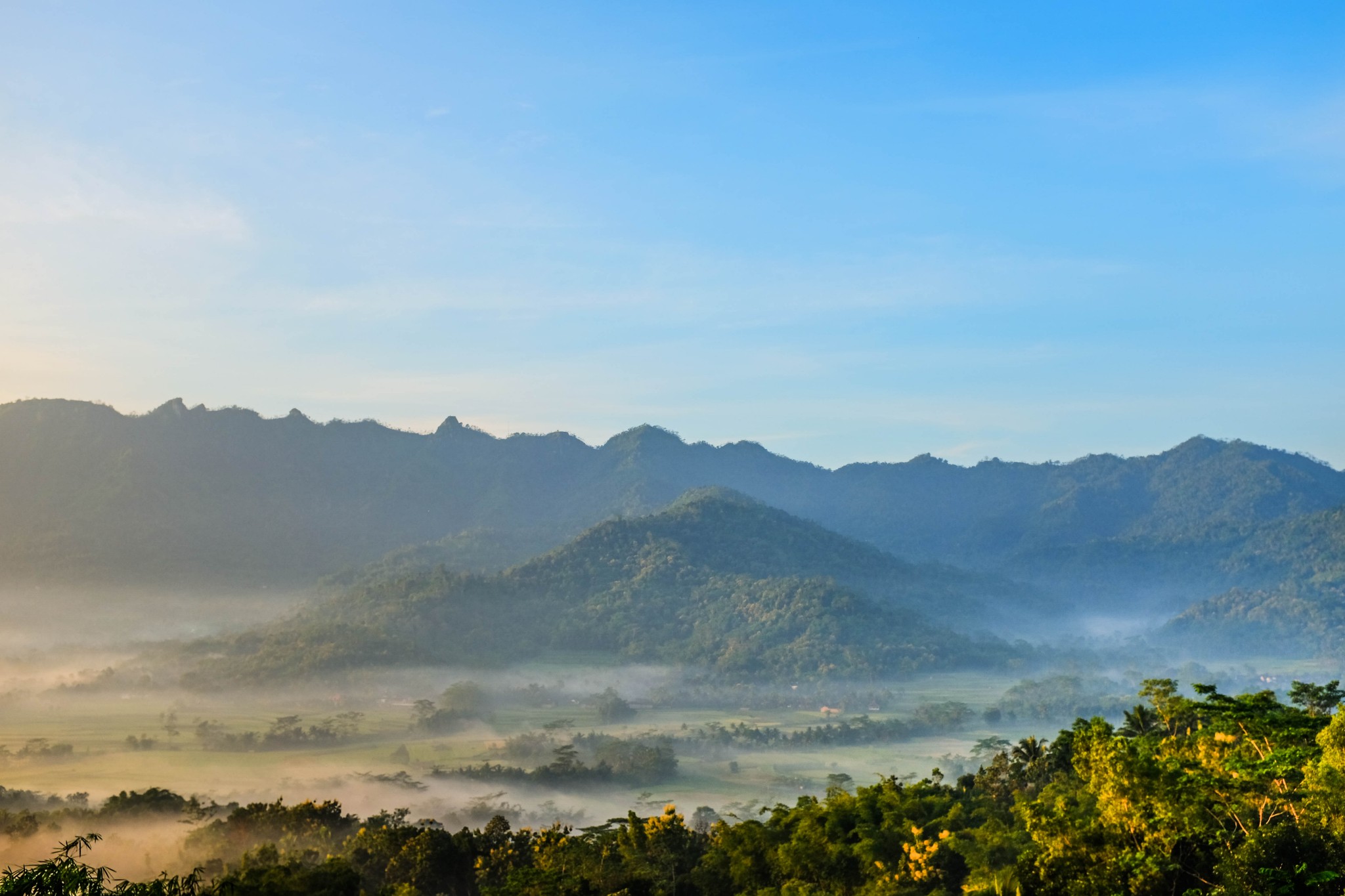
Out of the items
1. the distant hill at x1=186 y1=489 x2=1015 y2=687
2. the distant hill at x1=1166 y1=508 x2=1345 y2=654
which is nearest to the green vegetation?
the distant hill at x1=186 y1=489 x2=1015 y2=687

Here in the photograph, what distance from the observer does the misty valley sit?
73.8ft

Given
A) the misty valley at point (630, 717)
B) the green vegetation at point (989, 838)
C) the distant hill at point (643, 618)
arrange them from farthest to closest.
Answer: the distant hill at point (643, 618) < the misty valley at point (630, 717) < the green vegetation at point (989, 838)

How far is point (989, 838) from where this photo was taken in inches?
1064

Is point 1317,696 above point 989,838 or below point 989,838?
above

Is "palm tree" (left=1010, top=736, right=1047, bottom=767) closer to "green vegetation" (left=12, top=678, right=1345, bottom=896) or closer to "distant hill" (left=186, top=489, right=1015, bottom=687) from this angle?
"green vegetation" (left=12, top=678, right=1345, bottom=896)

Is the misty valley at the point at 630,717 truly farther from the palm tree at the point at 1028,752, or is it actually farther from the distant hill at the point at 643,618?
the distant hill at the point at 643,618

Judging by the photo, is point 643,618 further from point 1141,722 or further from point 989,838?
point 989,838

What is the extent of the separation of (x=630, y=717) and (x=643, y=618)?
29616 mm

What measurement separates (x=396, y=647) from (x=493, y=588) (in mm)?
21806

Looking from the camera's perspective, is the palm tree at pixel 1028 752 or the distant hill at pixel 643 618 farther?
the distant hill at pixel 643 618

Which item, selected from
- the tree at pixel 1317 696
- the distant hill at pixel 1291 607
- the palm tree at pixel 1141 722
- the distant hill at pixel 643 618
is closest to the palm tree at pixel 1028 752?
the palm tree at pixel 1141 722

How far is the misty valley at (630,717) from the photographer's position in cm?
2250

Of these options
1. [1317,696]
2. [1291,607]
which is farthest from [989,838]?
[1291,607]

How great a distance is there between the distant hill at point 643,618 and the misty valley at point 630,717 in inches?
20.2
